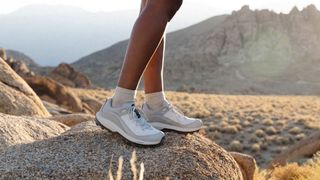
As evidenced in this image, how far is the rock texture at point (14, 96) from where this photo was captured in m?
8.27

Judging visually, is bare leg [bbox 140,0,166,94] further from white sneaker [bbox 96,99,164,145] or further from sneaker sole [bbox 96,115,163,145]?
sneaker sole [bbox 96,115,163,145]

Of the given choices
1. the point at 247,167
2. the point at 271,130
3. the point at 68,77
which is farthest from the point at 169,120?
the point at 68,77

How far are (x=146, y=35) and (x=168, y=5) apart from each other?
0.26 meters

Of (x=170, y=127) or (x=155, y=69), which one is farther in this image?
(x=170, y=127)

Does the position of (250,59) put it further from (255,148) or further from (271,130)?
(255,148)

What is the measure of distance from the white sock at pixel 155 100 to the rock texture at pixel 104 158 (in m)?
0.24

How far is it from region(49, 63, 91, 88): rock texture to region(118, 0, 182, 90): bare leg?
50.2 m

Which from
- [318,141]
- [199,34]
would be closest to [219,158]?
[318,141]

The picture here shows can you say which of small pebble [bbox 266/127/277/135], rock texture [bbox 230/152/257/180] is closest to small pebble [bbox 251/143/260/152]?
small pebble [bbox 266/127/277/135]

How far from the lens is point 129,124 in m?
3.84

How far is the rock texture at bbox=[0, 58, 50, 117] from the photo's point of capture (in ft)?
27.1

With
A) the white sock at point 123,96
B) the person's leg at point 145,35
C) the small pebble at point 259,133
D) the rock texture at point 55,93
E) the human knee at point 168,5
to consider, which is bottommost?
the small pebble at point 259,133

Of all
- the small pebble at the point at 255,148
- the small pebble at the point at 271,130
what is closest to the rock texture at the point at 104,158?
the small pebble at the point at 255,148

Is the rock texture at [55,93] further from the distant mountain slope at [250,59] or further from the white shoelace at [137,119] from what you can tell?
the distant mountain slope at [250,59]
